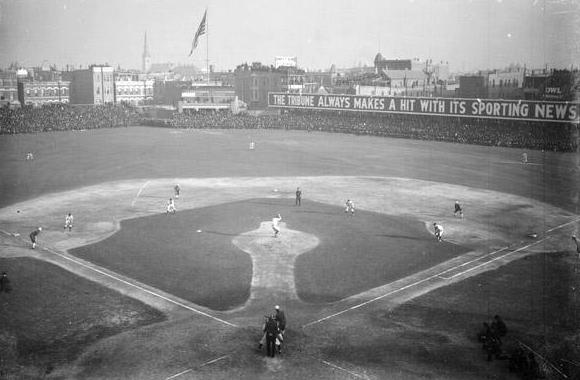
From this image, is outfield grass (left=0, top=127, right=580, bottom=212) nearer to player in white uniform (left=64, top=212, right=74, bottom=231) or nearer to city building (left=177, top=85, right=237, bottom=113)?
player in white uniform (left=64, top=212, right=74, bottom=231)

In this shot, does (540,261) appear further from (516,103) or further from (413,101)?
(413,101)

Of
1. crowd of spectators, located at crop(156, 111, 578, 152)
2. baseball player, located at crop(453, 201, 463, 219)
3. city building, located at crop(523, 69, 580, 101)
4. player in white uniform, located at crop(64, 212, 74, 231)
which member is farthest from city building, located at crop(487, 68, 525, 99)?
player in white uniform, located at crop(64, 212, 74, 231)

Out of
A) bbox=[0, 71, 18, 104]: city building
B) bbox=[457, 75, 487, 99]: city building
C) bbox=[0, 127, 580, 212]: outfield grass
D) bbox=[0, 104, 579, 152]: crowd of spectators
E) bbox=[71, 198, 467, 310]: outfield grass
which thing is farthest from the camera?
bbox=[0, 71, 18, 104]: city building

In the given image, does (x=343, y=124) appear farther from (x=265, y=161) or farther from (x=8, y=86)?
(x=8, y=86)

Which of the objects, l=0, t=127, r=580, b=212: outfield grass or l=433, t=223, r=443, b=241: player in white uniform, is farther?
l=0, t=127, r=580, b=212: outfield grass

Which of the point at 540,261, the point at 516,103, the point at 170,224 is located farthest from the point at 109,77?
the point at 540,261

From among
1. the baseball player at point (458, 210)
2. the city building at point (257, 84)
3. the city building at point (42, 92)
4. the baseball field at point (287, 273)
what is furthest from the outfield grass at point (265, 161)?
the city building at point (257, 84)
